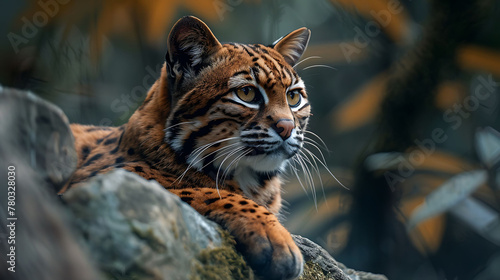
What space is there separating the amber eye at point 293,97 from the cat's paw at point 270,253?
0.94 m

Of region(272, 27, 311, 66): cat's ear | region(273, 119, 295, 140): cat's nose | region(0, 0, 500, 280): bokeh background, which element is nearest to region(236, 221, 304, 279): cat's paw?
region(273, 119, 295, 140): cat's nose

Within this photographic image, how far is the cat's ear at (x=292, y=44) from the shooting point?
2.96 m

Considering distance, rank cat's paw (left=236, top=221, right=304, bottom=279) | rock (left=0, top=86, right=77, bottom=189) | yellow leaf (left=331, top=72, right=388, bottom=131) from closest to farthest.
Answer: rock (left=0, top=86, right=77, bottom=189), cat's paw (left=236, top=221, right=304, bottom=279), yellow leaf (left=331, top=72, right=388, bottom=131)

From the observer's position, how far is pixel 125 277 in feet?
4.77

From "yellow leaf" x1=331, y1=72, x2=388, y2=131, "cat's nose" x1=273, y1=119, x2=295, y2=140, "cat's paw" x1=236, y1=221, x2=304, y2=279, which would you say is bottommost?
"yellow leaf" x1=331, y1=72, x2=388, y2=131

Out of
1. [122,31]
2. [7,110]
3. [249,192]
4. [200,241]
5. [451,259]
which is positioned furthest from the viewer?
[451,259]

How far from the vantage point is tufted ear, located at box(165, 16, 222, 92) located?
95.5 inches

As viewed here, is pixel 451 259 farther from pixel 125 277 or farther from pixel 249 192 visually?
pixel 125 277

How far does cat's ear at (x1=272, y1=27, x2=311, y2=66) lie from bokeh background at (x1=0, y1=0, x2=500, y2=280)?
1138mm

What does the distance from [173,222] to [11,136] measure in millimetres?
A: 610

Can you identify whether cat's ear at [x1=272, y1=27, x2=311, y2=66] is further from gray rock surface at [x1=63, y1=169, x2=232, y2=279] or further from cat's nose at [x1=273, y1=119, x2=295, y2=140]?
gray rock surface at [x1=63, y1=169, x2=232, y2=279]

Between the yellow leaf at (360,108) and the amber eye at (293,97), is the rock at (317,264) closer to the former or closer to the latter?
the amber eye at (293,97)

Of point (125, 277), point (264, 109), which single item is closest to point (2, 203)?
point (125, 277)

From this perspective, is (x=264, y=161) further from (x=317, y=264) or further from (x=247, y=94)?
(x=317, y=264)
